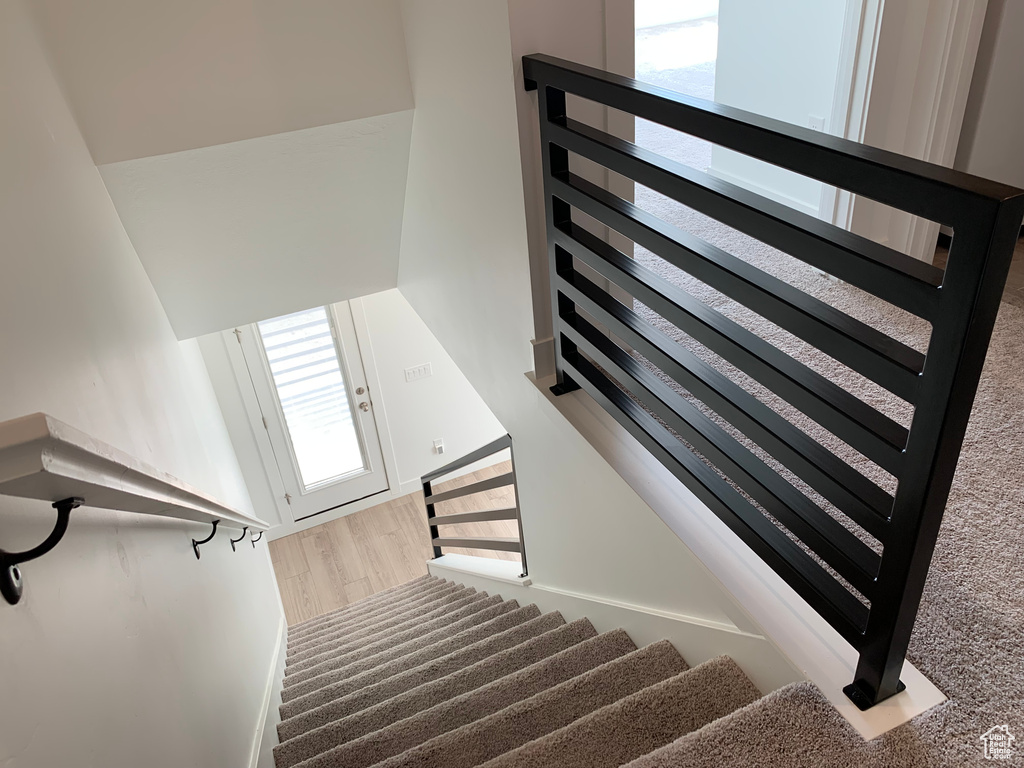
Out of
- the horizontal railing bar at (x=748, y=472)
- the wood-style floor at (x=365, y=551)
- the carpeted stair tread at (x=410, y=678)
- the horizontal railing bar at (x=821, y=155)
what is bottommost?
the wood-style floor at (x=365, y=551)

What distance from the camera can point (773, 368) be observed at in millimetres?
1245

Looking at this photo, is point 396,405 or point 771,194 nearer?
point 771,194

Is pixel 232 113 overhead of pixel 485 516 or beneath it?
overhead

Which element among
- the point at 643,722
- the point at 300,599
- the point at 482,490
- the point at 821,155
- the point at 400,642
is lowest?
the point at 300,599

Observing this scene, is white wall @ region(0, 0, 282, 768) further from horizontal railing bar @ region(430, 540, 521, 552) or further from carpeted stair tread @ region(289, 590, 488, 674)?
horizontal railing bar @ region(430, 540, 521, 552)

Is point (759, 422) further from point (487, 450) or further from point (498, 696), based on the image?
point (487, 450)

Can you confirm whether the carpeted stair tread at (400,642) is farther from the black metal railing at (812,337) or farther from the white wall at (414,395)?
the white wall at (414,395)

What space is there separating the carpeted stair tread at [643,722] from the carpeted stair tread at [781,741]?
193mm

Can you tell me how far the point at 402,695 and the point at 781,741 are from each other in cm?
153

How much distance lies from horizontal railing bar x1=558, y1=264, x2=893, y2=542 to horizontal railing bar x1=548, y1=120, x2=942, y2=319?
330 millimetres

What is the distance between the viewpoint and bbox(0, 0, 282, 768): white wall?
1.08m

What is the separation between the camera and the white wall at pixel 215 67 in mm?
2311

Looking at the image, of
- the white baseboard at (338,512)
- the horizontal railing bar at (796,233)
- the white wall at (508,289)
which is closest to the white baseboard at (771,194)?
the white wall at (508,289)

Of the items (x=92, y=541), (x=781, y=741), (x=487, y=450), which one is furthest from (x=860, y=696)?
(x=487, y=450)
